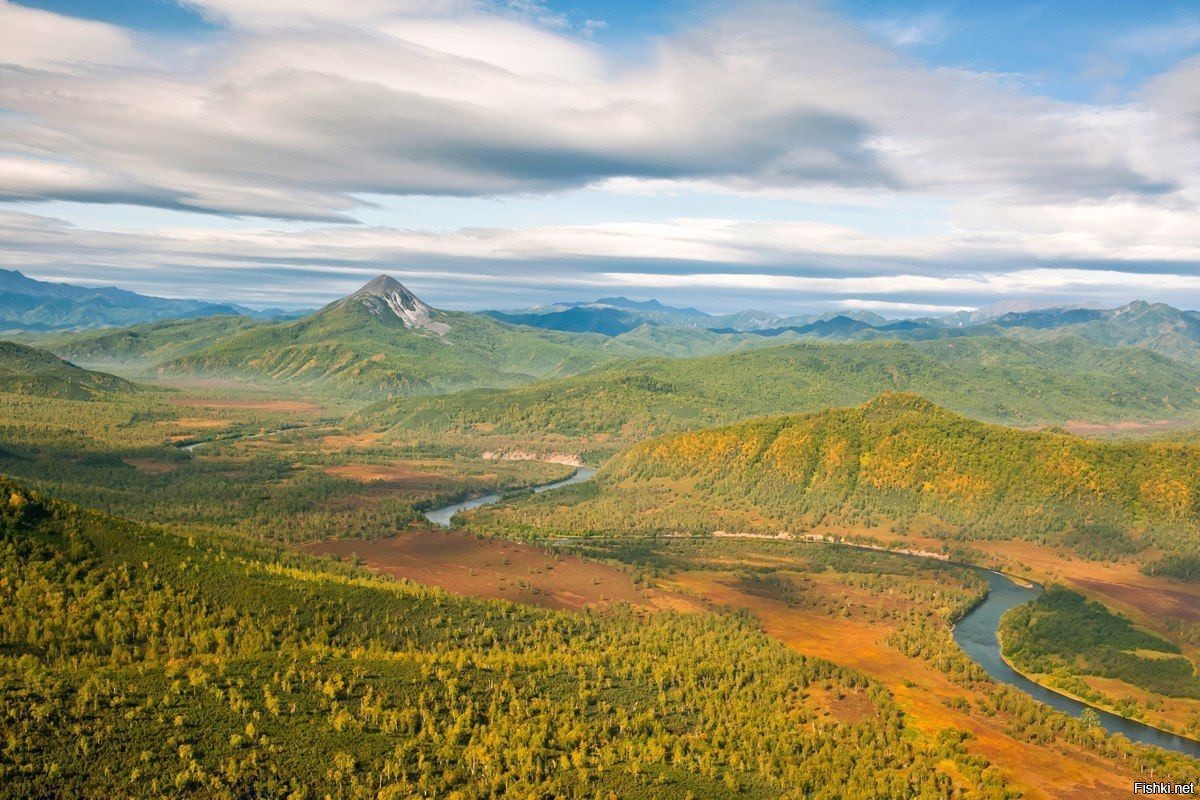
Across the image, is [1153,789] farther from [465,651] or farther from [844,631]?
[465,651]

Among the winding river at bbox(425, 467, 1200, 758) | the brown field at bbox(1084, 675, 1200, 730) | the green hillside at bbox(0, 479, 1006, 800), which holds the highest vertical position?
the green hillside at bbox(0, 479, 1006, 800)

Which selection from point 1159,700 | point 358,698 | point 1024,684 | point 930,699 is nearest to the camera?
point 358,698

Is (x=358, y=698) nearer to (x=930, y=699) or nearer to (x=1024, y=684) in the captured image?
(x=930, y=699)

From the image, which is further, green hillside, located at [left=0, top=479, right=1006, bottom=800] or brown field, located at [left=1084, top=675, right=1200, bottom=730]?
brown field, located at [left=1084, top=675, right=1200, bottom=730]

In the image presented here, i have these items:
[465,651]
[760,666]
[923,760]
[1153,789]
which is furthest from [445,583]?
[1153,789]

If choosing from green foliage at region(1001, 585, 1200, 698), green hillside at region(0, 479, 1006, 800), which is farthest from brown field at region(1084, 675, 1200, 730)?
green hillside at region(0, 479, 1006, 800)

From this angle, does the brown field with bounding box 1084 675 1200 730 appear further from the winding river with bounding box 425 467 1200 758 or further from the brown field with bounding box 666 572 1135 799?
the brown field with bounding box 666 572 1135 799

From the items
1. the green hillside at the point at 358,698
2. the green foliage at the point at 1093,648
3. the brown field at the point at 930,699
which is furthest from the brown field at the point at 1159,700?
the green hillside at the point at 358,698

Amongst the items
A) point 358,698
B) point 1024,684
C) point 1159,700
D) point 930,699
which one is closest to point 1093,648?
point 1159,700
